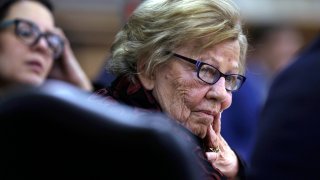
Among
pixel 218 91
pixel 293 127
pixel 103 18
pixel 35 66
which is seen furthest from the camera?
pixel 103 18

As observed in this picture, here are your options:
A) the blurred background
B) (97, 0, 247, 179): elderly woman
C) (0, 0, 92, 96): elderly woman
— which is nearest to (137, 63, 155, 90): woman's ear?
(97, 0, 247, 179): elderly woman

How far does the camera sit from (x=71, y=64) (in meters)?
4.10

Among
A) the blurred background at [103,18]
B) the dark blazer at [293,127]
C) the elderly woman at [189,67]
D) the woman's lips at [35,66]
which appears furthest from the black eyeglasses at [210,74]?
the blurred background at [103,18]

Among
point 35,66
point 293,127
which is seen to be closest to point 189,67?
point 293,127

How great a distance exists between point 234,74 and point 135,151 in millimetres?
872

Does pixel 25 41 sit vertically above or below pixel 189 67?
below

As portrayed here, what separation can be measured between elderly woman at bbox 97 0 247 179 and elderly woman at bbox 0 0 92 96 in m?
1.67

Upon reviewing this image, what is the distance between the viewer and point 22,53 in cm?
373

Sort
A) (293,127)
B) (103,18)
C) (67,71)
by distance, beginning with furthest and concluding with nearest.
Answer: (103,18) → (67,71) → (293,127)

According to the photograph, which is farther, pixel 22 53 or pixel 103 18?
pixel 103 18

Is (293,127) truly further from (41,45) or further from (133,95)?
(41,45)

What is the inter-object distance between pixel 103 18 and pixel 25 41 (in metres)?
7.88

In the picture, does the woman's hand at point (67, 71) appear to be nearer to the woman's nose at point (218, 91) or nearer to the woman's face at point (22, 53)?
the woman's face at point (22, 53)

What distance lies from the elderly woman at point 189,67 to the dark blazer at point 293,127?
2.73 ft
